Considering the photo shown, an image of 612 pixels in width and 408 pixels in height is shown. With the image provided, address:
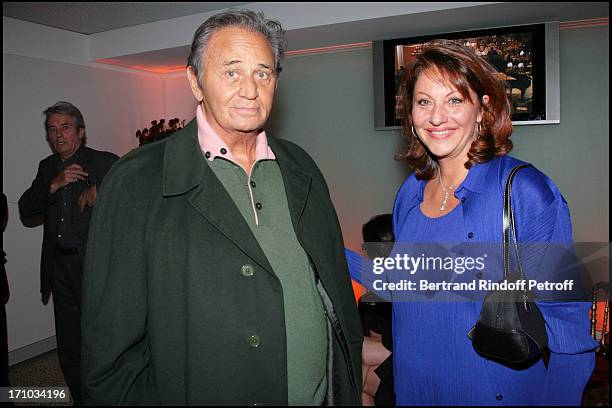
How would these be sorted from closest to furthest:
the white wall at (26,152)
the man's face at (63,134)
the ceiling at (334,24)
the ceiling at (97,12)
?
the ceiling at (334,24) < the man's face at (63,134) < the ceiling at (97,12) < the white wall at (26,152)

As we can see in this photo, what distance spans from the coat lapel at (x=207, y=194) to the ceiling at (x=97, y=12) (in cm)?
341

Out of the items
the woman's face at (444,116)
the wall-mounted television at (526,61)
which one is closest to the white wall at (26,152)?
the wall-mounted television at (526,61)

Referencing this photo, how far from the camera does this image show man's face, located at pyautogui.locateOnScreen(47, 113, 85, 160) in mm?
4188

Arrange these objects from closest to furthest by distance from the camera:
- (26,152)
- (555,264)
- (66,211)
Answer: (555,264) → (66,211) → (26,152)

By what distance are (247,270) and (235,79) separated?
23.8 inches

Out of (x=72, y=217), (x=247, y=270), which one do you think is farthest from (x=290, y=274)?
(x=72, y=217)

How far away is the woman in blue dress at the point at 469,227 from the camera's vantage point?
5.00 ft

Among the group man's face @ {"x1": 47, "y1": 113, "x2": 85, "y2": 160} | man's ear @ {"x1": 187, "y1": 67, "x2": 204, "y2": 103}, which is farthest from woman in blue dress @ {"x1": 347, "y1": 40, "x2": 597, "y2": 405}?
man's face @ {"x1": 47, "y1": 113, "x2": 85, "y2": 160}

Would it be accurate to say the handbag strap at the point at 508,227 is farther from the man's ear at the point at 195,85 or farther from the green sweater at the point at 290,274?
the man's ear at the point at 195,85

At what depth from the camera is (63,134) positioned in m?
4.19

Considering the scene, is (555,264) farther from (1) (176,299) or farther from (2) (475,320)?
(1) (176,299)

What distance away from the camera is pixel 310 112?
5746 mm

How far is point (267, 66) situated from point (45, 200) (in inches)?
126

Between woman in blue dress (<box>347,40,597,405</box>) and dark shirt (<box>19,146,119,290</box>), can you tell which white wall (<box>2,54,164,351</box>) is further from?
woman in blue dress (<box>347,40,597,405</box>)
